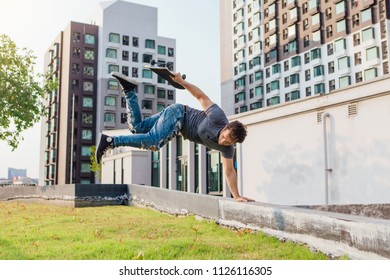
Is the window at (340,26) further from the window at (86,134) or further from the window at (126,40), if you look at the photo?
the window at (86,134)

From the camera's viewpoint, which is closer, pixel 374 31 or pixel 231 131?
pixel 231 131

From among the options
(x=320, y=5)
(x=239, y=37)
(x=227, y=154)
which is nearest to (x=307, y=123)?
(x=227, y=154)

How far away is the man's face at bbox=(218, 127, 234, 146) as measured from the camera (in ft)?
20.7

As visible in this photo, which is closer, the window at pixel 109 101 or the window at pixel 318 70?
the window at pixel 318 70

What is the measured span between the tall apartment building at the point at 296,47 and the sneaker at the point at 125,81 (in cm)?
4131

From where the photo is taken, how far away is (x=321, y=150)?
16.9 m

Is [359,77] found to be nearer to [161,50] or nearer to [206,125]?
[161,50]

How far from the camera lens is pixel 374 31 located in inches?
1965

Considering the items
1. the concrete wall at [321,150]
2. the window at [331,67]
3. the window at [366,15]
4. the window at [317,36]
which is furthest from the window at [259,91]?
the concrete wall at [321,150]

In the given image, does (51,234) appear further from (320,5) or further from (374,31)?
(320,5)

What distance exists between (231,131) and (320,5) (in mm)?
56849

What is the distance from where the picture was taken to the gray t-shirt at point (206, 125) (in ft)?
21.5

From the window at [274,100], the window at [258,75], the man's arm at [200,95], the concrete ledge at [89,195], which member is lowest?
the concrete ledge at [89,195]

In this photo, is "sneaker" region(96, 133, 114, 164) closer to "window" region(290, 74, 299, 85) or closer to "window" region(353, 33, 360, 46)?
"window" region(353, 33, 360, 46)
